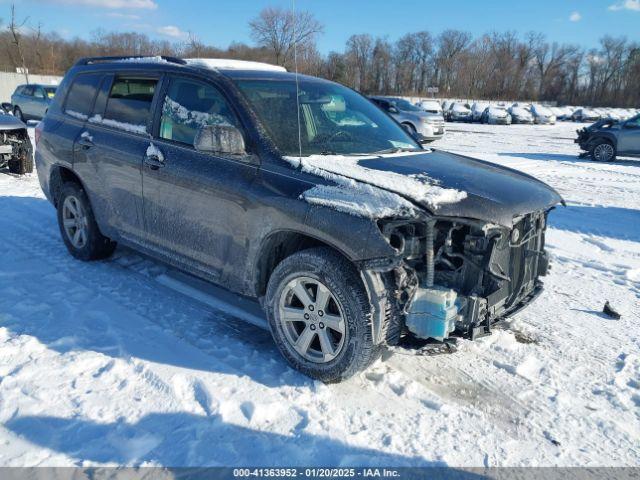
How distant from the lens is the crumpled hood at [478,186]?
3.05 metres

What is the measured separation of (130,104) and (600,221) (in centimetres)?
683

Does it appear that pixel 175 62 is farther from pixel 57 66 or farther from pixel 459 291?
pixel 57 66

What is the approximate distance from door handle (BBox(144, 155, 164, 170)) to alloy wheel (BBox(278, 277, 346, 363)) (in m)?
1.56

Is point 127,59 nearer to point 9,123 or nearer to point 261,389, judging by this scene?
point 261,389

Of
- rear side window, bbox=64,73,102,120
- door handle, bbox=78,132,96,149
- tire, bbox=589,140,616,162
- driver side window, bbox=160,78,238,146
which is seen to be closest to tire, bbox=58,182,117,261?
door handle, bbox=78,132,96,149

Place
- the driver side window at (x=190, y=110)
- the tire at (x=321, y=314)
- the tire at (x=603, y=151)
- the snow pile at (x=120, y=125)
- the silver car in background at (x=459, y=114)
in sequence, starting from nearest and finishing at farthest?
the tire at (x=321, y=314), the driver side window at (x=190, y=110), the snow pile at (x=120, y=125), the tire at (x=603, y=151), the silver car in background at (x=459, y=114)

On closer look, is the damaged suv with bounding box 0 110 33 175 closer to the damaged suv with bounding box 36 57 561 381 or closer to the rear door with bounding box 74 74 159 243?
the rear door with bounding box 74 74 159 243

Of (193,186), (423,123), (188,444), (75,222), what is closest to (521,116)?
(423,123)

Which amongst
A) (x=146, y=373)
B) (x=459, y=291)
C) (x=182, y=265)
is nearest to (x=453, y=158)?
(x=459, y=291)

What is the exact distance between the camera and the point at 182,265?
4.19 meters

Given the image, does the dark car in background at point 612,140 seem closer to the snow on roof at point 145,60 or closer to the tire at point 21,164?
the snow on roof at point 145,60

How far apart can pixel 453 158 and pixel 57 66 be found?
225 feet

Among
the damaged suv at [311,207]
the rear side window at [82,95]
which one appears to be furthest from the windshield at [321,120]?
the rear side window at [82,95]

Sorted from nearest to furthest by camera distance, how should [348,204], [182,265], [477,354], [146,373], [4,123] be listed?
1. [348,204]
2. [146,373]
3. [477,354]
4. [182,265]
5. [4,123]
